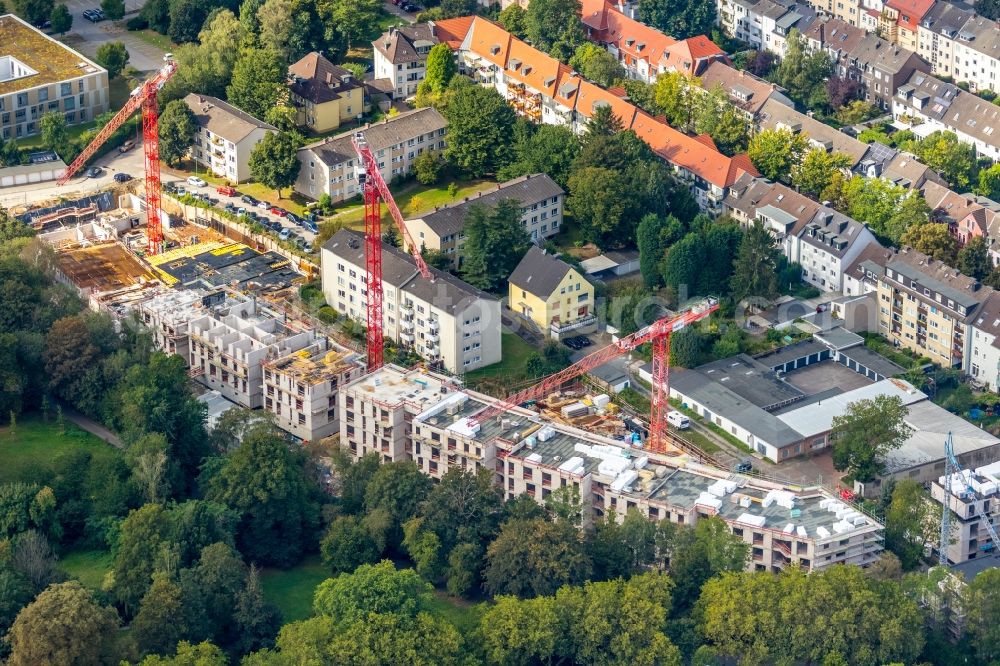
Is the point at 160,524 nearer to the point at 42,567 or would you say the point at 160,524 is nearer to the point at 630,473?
the point at 42,567

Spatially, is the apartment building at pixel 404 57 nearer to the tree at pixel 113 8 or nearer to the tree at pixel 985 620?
the tree at pixel 113 8

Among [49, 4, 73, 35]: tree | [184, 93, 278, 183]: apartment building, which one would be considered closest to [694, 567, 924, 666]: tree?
[184, 93, 278, 183]: apartment building

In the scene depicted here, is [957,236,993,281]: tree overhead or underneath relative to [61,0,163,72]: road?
overhead

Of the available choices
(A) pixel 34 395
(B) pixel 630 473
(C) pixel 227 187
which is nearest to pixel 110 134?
(C) pixel 227 187

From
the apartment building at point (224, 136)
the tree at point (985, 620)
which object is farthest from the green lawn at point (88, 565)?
the tree at point (985, 620)

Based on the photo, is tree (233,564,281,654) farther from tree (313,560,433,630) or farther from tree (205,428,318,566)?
tree (205,428,318,566)

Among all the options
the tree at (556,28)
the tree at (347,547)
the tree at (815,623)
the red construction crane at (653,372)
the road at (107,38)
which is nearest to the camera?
the tree at (815,623)
